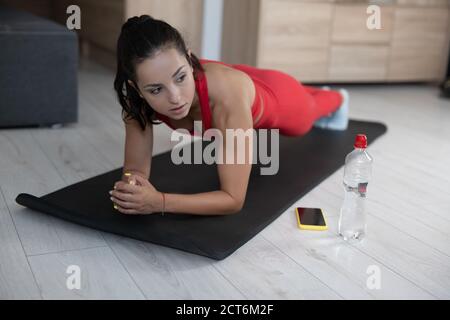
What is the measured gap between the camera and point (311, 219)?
62.0 inches

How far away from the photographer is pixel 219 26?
3830 millimetres

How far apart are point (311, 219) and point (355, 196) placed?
0.16m

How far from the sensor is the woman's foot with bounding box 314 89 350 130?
8.19ft

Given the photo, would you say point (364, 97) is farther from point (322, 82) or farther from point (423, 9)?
point (423, 9)

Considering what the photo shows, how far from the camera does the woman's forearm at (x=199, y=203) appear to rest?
1.43 metres

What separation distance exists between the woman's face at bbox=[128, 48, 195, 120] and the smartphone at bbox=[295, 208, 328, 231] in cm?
47

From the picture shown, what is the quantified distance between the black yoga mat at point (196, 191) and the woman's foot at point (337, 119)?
28 cm

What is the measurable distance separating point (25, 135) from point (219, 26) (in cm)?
192

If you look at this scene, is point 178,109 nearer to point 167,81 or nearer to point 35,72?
point 167,81
